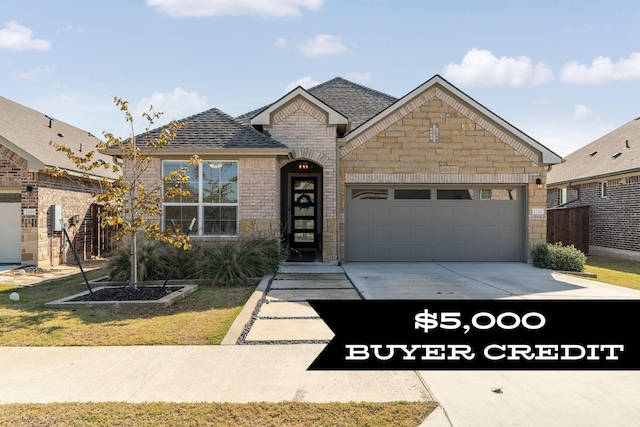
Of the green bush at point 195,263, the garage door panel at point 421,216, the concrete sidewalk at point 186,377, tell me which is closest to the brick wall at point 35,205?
the green bush at point 195,263

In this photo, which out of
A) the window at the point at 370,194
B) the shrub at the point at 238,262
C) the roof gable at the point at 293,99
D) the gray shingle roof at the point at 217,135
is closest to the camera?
the shrub at the point at 238,262

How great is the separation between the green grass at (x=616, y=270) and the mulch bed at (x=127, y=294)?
10434 mm

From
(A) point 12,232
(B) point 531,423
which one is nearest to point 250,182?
(A) point 12,232

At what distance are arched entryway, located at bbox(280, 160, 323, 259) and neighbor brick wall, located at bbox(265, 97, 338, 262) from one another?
10.7 ft

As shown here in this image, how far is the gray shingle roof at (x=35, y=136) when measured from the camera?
13664mm

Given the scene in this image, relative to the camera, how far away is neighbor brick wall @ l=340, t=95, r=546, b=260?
44.8 feet

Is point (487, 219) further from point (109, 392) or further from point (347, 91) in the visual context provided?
point (109, 392)

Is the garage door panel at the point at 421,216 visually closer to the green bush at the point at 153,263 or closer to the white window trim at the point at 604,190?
the green bush at the point at 153,263

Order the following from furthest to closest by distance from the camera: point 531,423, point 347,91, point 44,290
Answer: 1. point 347,91
2. point 44,290
3. point 531,423

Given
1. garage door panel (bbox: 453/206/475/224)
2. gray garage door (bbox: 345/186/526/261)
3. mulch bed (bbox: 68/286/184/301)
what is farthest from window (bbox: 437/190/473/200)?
mulch bed (bbox: 68/286/184/301)

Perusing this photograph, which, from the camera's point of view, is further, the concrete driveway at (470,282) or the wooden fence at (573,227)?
the wooden fence at (573,227)

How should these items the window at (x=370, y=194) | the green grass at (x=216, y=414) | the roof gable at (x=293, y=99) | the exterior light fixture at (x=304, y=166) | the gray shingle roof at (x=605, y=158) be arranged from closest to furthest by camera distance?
the green grass at (x=216, y=414) → the roof gable at (x=293, y=99) → the window at (x=370, y=194) → the exterior light fixture at (x=304, y=166) → the gray shingle roof at (x=605, y=158)

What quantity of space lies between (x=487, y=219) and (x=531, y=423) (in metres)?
11.3

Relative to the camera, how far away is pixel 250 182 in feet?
41.0
